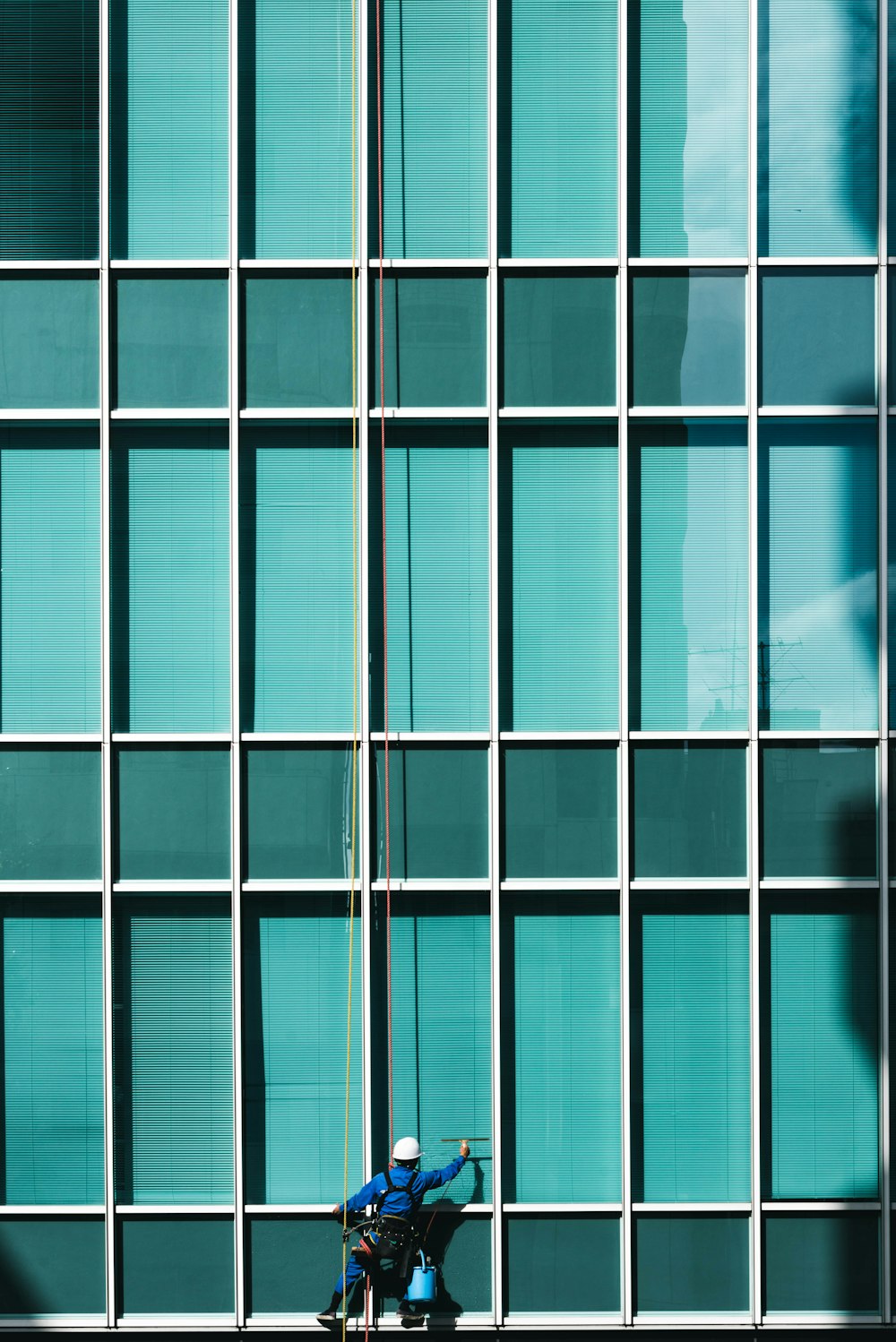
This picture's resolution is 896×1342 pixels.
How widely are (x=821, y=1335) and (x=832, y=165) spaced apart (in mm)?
8114

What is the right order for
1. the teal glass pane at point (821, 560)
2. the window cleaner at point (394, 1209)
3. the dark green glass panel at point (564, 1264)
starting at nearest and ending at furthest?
the window cleaner at point (394, 1209) → the dark green glass panel at point (564, 1264) → the teal glass pane at point (821, 560)

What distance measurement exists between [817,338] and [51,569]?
18.3ft

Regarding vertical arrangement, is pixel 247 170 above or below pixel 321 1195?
above

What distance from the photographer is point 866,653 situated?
8.49 m

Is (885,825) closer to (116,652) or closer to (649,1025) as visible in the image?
(649,1025)

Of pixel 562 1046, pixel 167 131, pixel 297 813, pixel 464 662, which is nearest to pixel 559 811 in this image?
pixel 464 662

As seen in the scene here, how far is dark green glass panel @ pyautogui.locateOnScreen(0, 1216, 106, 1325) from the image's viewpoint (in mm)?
8398

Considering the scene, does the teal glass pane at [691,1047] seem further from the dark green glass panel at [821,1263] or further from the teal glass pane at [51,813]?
the teal glass pane at [51,813]

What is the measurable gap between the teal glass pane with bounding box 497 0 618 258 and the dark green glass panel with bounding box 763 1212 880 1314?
6.89 meters

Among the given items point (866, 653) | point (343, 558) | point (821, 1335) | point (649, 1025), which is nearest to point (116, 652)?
point (343, 558)

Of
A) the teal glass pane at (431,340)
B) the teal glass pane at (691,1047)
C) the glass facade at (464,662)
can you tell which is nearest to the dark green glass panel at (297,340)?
the glass facade at (464,662)

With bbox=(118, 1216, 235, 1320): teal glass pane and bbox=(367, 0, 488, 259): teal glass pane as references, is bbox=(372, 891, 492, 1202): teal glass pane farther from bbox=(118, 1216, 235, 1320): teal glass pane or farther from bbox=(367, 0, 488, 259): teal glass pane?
bbox=(367, 0, 488, 259): teal glass pane

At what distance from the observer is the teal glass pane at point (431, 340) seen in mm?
8414

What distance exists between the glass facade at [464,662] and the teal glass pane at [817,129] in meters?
0.03
